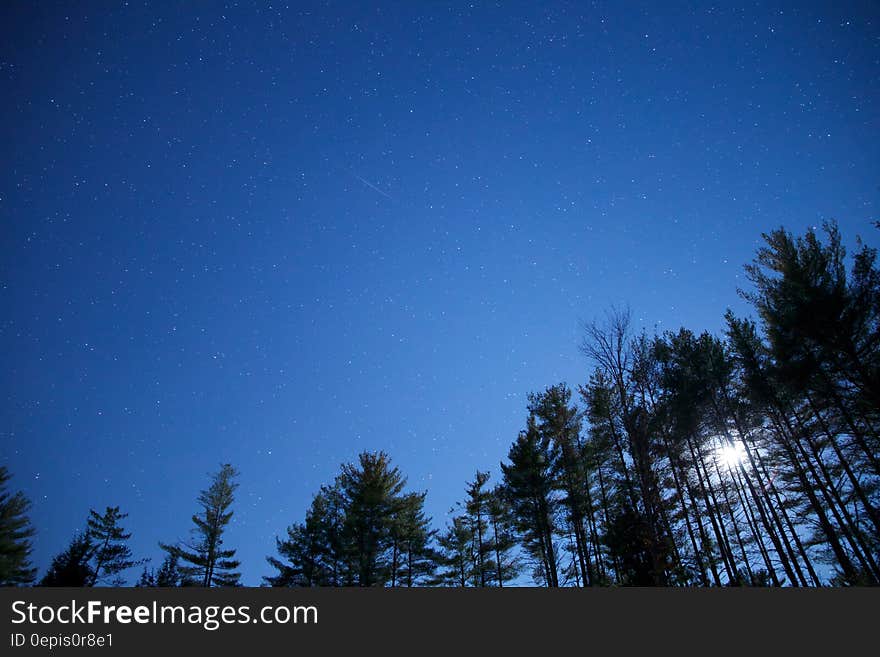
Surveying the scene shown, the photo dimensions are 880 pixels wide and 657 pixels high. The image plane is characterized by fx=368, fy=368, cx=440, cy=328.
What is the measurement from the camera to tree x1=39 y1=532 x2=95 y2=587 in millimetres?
22891

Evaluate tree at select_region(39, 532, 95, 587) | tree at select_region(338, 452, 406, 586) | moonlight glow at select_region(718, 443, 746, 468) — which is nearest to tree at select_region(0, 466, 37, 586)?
tree at select_region(39, 532, 95, 587)

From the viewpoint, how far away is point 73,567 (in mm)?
23406

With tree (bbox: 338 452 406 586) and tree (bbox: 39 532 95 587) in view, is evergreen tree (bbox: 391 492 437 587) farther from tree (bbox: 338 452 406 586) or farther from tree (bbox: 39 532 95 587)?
tree (bbox: 39 532 95 587)

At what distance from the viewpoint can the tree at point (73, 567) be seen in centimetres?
2289

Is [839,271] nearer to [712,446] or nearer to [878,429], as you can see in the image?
[878,429]

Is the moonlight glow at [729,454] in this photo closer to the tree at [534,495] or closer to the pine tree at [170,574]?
the tree at [534,495]

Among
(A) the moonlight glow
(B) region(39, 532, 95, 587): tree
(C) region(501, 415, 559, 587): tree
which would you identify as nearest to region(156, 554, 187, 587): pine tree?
(B) region(39, 532, 95, 587): tree

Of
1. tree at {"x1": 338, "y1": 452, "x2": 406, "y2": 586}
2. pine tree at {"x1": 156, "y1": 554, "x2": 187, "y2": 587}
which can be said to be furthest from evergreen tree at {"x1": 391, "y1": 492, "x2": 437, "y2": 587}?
pine tree at {"x1": 156, "y1": 554, "x2": 187, "y2": 587}

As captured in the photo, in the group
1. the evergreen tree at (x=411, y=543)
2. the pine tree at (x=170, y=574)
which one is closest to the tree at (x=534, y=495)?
the evergreen tree at (x=411, y=543)

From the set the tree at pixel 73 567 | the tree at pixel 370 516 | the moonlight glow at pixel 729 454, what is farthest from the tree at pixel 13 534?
the moonlight glow at pixel 729 454

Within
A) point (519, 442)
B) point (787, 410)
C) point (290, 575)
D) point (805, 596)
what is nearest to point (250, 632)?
point (805, 596)

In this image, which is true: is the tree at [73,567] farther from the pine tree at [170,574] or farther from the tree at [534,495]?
the tree at [534,495]

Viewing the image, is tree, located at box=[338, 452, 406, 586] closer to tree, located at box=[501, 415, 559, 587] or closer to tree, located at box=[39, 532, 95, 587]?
tree, located at box=[501, 415, 559, 587]

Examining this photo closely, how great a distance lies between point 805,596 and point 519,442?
54.5 ft
